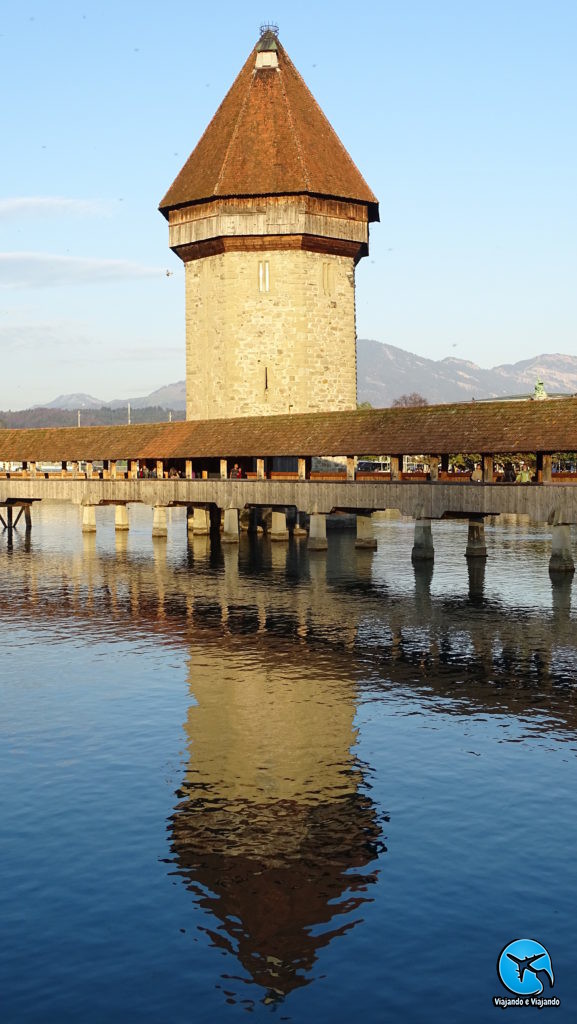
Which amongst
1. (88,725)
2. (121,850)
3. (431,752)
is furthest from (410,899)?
(88,725)

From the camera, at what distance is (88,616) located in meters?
33.8

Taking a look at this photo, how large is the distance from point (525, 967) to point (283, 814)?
4.91 m

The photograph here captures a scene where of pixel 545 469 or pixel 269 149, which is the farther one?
pixel 269 149

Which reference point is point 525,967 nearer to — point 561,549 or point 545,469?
point 545,469

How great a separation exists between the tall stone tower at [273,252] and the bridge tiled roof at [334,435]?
22.5 ft

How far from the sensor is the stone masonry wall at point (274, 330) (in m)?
61.7

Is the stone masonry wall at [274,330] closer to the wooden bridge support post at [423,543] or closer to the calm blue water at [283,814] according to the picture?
the wooden bridge support post at [423,543]

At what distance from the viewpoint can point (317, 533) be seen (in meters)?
49.6

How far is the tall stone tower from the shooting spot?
61.0 metres

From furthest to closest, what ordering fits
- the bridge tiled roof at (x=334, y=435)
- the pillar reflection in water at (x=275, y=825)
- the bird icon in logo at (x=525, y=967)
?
the bridge tiled roof at (x=334, y=435), the pillar reflection in water at (x=275, y=825), the bird icon in logo at (x=525, y=967)

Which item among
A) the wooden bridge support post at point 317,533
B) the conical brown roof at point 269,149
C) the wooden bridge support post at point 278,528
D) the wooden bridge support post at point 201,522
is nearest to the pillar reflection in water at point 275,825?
the wooden bridge support post at point 317,533

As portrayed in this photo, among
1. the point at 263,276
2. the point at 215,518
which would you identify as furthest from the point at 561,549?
the point at 263,276

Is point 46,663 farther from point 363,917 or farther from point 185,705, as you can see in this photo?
point 363,917

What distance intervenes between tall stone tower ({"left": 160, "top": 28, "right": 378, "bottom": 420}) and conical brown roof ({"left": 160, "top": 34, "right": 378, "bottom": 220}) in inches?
3.0
